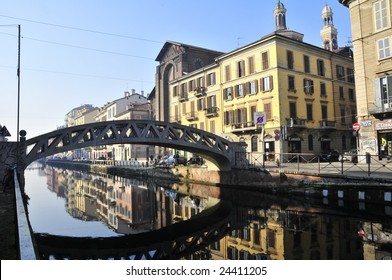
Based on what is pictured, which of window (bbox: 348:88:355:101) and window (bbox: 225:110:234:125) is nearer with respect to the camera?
window (bbox: 225:110:234:125)

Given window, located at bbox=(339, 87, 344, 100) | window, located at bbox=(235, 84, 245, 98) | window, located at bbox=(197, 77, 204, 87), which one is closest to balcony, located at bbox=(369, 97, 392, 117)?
window, located at bbox=(339, 87, 344, 100)

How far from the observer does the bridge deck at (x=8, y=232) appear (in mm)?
5945

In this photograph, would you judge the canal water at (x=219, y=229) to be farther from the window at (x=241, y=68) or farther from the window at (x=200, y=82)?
the window at (x=200, y=82)

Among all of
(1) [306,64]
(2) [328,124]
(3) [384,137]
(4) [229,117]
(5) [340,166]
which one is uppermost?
(1) [306,64]

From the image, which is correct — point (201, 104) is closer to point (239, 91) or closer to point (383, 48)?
point (239, 91)

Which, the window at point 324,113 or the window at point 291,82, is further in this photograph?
the window at point 324,113

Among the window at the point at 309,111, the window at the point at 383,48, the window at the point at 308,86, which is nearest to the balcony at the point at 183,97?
the window at the point at 308,86

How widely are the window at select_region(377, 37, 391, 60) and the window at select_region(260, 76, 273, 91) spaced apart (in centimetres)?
1063

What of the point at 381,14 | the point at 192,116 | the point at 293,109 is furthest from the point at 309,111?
the point at 192,116

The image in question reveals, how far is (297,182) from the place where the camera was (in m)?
19.9

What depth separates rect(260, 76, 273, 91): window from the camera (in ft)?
107

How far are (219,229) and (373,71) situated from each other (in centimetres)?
1970

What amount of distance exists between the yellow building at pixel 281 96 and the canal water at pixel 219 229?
42.3 ft

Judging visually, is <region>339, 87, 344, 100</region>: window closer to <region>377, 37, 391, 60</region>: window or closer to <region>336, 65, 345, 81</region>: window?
<region>336, 65, 345, 81</region>: window
